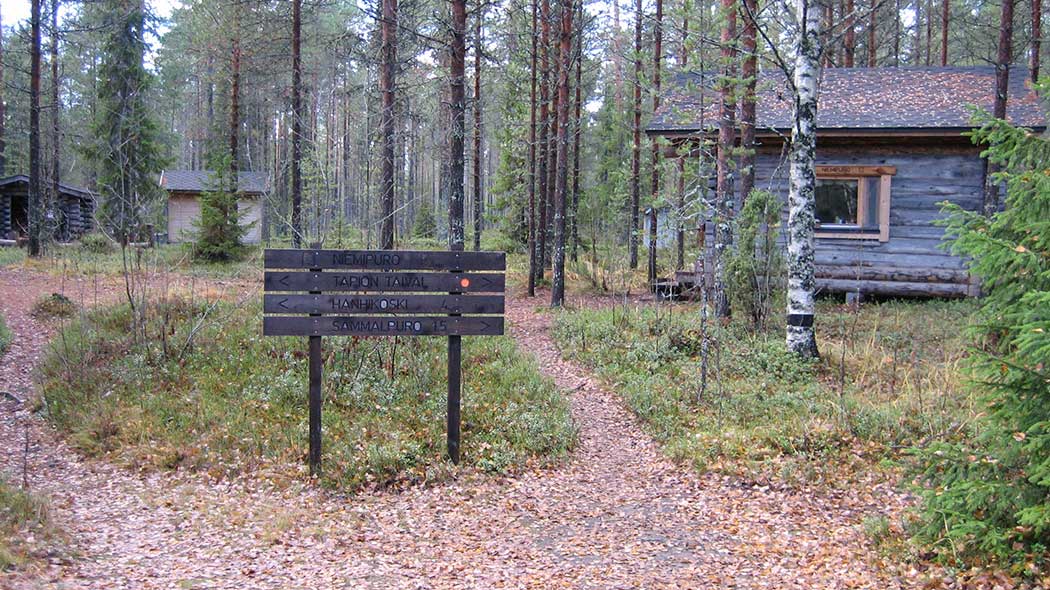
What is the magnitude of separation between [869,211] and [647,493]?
40.4 feet

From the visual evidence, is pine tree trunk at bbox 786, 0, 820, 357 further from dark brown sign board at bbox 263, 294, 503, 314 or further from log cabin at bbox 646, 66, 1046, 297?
log cabin at bbox 646, 66, 1046, 297

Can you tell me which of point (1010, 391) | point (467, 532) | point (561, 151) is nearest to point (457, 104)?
point (561, 151)

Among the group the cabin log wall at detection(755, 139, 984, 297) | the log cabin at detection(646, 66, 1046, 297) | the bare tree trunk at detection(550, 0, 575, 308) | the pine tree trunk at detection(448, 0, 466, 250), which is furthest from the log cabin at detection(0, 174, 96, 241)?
the cabin log wall at detection(755, 139, 984, 297)

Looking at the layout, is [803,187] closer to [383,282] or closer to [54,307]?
[383,282]

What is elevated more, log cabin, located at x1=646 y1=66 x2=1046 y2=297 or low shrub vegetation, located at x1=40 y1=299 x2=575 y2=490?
log cabin, located at x1=646 y1=66 x2=1046 y2=297

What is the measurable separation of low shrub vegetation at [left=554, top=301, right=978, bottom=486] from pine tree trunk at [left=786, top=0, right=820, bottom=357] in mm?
452

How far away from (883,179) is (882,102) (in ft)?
6.52

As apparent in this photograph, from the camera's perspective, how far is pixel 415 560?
5.51 m

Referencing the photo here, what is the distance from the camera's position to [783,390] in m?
9.21

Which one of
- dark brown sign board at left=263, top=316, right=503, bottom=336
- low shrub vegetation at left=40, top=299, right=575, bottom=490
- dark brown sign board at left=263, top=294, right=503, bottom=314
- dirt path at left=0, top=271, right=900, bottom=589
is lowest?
dirt path at left=0, top=271, right=900, bottom=589

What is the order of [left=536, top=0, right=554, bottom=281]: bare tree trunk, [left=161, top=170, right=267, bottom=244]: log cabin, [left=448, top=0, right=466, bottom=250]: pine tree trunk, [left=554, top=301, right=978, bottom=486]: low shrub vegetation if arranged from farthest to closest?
[left=161, top=170, right=267, bottom=244]: log cabin → [left=536, top=0, right=554, bottom=281]: bare tree trunk → [left=448, top=0, right=466, bottom=250]: pine tree trunk → [left=554, top=301, right=978, bottom=486]: low shrub vegetation

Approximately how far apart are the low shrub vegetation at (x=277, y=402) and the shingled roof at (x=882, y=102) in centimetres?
772

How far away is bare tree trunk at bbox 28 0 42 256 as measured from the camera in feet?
69.6

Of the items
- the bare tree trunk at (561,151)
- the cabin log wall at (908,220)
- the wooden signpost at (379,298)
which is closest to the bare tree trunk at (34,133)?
the bare tree trunk at (561,151)
